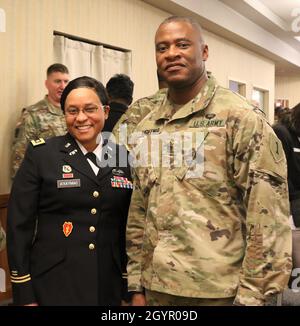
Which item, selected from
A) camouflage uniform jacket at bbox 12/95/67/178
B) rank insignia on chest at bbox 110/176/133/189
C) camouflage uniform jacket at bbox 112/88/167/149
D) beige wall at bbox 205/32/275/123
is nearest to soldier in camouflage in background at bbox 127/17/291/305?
rank insignia on chest at bbox 110/176/133/189

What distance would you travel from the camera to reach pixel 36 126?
3.40 metres

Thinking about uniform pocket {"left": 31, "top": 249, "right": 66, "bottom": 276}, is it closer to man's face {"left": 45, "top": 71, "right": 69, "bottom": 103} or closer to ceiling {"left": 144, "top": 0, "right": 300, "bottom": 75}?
man's face {"left": 45, "top": 71, "right": 69, "bottom": 103}

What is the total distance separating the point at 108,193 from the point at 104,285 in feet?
1.12

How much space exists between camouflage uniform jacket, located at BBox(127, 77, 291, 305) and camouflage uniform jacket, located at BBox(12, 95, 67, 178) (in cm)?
199

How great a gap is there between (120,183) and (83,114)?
298 mm

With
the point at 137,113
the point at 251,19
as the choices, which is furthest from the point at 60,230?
the point at 251,19

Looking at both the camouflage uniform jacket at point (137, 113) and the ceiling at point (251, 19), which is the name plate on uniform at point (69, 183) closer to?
the camouflage uniform jacket at point (137, 113)

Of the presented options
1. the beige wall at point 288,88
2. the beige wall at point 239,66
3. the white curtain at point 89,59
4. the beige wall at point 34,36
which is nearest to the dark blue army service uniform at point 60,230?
the beige wall at point 34,36

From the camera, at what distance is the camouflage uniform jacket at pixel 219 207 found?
133 cm

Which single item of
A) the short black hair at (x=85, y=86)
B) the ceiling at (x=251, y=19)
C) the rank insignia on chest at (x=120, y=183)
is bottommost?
the rank insignia on chest at (x=120, y=183)

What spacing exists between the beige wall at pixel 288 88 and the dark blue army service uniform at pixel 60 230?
1150cm

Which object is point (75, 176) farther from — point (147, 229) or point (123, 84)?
point (123, 84)

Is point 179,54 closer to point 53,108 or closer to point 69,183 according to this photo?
point 69,183

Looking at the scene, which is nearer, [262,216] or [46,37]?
[262,216]
